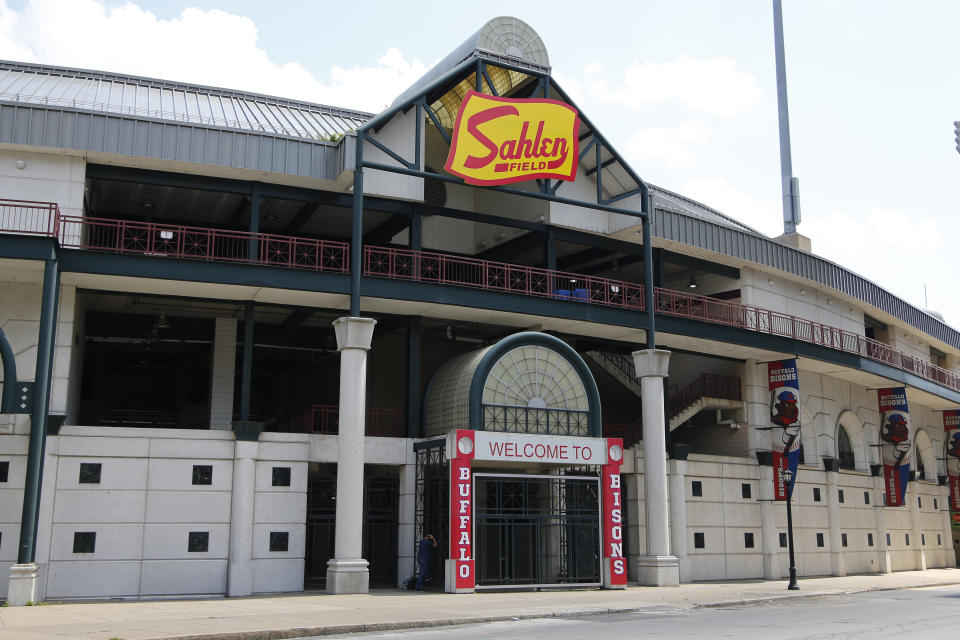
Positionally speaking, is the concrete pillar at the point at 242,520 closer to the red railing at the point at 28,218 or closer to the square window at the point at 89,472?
the square window at the point at 89,472

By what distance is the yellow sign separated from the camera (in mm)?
30000

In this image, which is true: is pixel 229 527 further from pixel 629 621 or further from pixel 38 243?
pixel 629 621

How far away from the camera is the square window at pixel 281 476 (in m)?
27.4

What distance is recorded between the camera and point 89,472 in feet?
83.4

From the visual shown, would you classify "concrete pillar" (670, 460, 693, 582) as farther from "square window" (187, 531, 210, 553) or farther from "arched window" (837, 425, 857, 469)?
"square window" (187, 531, 210, 553)

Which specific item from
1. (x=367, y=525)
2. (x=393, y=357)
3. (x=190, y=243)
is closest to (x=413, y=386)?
(x=367, y=525)

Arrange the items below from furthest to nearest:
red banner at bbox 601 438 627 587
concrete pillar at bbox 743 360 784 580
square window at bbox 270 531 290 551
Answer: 1. concrete pillar at bbox 743 360 784 580
2. red banner at bbox 601 438 627 587
3. square window at bbox 270 531 290 551

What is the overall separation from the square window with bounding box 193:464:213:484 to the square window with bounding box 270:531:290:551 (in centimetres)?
236

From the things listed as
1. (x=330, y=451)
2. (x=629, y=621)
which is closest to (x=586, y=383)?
(x=330, y=451)

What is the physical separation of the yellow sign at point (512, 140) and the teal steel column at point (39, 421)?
12322 millimetres

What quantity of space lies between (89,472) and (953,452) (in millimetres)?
45973

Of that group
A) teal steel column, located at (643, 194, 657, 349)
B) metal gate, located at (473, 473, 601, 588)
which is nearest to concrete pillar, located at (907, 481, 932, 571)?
teal steel column, located at (643, 194, 657, 349)

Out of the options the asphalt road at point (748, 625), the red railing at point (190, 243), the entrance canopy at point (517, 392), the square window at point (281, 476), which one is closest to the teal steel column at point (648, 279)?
the entrance canopy at point (517, 392)

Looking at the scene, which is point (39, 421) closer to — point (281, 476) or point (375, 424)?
point (281, 476)
